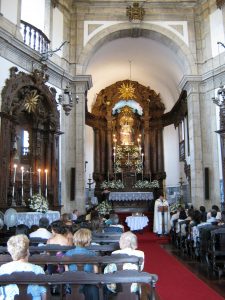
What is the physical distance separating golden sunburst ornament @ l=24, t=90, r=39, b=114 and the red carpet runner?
5.37m

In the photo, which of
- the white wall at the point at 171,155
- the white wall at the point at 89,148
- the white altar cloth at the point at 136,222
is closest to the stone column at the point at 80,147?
the white altar cloth at the point at 136,222

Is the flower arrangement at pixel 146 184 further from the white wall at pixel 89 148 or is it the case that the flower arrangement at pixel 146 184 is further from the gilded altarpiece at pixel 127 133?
the white wall at pixel 89 148

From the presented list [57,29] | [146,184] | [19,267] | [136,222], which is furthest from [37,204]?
[146,184]

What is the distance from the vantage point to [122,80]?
20.8 m

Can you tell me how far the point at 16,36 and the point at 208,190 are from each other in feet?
27.6

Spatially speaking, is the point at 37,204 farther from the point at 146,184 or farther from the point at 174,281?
the point at 146,184

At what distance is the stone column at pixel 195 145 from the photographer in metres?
13.4

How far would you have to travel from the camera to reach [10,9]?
10258 millimetres

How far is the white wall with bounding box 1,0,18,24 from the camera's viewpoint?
9992 mm

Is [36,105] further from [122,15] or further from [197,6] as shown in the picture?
[197,6]

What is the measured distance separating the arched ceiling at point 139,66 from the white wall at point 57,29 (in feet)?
6.21

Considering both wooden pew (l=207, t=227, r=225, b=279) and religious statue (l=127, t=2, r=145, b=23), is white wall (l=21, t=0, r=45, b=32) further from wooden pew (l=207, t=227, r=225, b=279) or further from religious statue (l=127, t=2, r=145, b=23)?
wooden pew (l=207, t=227, r=225, b=279)

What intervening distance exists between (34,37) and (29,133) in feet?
10.2

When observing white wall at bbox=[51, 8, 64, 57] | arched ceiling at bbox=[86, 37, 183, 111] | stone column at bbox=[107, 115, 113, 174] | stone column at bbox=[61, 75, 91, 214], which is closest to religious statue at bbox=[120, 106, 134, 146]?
stone column at bbox=[107, 115, 113, 174]
